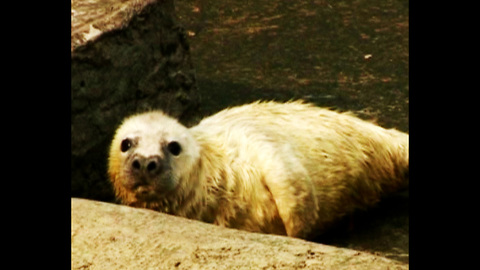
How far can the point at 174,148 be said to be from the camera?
203 inches

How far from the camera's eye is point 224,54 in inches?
323

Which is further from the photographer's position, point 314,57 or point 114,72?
point 314,57

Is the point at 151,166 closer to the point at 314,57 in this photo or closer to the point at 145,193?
the point at 145,193

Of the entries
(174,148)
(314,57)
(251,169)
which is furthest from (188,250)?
(314,57)

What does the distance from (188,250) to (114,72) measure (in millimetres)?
2351

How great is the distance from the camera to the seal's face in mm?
5027

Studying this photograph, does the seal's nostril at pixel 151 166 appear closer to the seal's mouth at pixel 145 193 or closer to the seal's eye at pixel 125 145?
the seal's mouth at pixel 145 193

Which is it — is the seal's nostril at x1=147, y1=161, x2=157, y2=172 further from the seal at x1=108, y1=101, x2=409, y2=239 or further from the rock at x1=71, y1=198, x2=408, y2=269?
the rock at x1=71, y1=198, x2=408, y2=269

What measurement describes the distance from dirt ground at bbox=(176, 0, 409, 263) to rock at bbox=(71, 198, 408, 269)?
5.69ft

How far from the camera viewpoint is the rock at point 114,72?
18.6 feet

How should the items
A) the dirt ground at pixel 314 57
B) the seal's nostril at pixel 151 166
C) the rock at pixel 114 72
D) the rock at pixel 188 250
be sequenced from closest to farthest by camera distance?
1. the rock at pixel 188 250
2. the seal's nostril at pixel 151 166
3. the rock at pixel 114 72
4. the dirt ground at pixel 314 57

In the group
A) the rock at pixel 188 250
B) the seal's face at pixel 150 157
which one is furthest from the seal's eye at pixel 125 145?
the rock at pixel 188 250

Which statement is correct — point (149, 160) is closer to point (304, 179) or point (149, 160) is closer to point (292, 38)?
point (304, 179)

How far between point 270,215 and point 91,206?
1.26m
